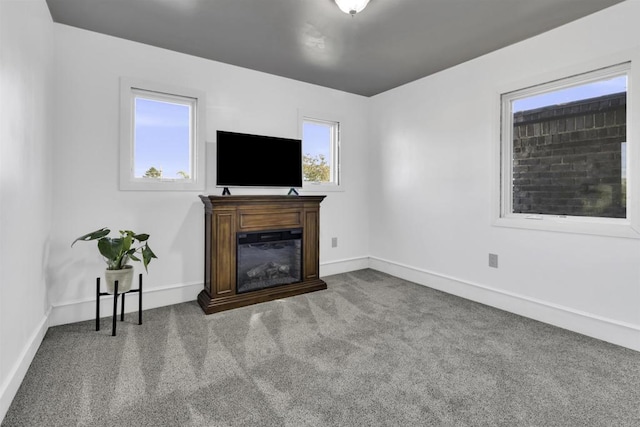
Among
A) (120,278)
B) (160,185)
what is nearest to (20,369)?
(120,278)

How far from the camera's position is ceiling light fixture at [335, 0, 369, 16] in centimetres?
220

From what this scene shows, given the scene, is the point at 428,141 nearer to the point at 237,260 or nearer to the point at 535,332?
the point at 535,332

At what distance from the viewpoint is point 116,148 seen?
2871 mm

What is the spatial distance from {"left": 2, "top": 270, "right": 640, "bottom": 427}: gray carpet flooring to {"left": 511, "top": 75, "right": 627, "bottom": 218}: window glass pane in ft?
3.60

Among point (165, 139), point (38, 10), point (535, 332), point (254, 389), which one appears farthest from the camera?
point (165, 139)

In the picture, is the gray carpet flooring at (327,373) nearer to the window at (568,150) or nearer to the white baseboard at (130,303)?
the white baseboard at (130,303)

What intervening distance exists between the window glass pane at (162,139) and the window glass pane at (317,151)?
1448 millimetres

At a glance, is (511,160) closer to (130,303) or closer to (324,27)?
(324,27)

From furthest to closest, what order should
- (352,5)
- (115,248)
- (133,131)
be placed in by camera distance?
(133,131) < (115,248) < (352,5)

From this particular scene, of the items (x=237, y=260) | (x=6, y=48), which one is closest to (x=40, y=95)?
(x=6, y=48)

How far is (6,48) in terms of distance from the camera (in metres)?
1.63

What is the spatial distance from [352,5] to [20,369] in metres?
3.10

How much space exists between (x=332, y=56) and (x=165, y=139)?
1.89 metres

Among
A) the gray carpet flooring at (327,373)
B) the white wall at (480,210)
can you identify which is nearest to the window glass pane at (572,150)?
the white wall at (480,210)
